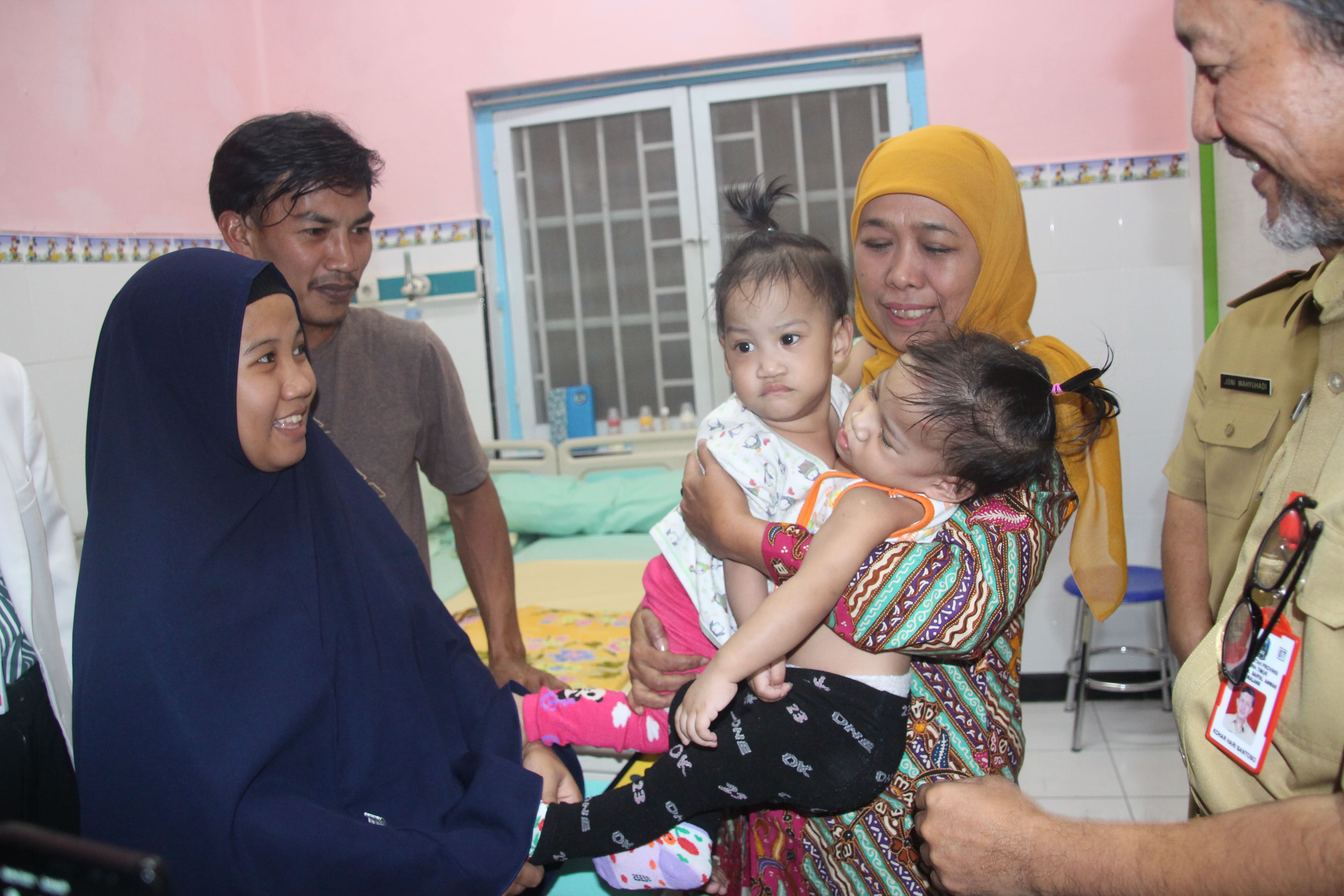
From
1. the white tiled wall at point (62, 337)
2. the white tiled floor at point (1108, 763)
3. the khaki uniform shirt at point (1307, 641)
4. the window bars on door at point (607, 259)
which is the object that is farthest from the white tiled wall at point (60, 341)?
the white tiled floor at point (1108, 763)

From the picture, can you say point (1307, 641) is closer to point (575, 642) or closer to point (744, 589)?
point (744, 589)

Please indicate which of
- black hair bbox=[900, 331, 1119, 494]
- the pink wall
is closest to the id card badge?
black hair bbox=[900, 331, 1119, 494]

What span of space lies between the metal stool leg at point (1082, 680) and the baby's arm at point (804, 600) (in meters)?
2.85

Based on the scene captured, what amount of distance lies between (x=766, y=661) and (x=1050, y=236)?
3322 millimetres

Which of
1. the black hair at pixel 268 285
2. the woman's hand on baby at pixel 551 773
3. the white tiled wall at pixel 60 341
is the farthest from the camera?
the white tiled wall at pixel 60 341

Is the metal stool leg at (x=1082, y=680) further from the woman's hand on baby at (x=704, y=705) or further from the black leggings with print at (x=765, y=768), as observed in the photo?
the woman's hand on baby at (x=704, y=705)

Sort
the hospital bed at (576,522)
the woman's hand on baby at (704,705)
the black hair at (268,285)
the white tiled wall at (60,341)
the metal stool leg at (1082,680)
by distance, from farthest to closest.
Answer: the metal stool leg at (1082,680) < the hospital bed at (576,522) < the white tiled wall at (60,341) < the black hair at (268,285) < the woman's hand on baby at (704,705)

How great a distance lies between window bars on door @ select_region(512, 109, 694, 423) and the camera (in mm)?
4613

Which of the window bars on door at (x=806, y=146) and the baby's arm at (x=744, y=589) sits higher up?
the window bars on door at (x=806, y=146)

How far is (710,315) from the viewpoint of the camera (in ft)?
15.4

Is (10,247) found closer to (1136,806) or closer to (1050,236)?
(1050,236)

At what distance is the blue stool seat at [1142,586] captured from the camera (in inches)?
147

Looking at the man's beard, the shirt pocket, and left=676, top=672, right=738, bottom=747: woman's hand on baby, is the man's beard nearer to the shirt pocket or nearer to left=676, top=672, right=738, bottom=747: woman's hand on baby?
the shirt pocket

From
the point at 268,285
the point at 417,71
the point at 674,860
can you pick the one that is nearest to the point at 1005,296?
the point at 674,860
